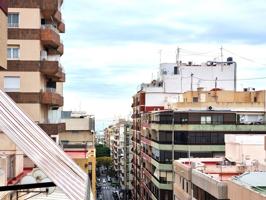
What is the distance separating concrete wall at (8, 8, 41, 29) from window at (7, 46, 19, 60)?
124cm

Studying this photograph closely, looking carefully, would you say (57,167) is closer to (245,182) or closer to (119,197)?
(245,182)

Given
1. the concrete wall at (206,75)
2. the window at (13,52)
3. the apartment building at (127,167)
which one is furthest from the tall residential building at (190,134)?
the apartment building at (127,167)

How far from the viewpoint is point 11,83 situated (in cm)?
3109

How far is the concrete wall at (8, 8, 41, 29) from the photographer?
31.2 meters

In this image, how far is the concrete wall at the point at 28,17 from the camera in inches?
1227

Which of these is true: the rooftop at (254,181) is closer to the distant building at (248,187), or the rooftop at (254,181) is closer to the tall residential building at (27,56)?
the distant building at (248,187)

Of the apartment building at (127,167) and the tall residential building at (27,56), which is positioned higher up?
the tall residential building at (27,56)

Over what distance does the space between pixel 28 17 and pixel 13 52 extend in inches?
79.7

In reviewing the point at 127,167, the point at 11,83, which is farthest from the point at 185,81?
the point at 11,83

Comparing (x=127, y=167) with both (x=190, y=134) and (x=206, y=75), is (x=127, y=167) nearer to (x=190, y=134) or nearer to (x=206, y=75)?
(x=206, y=75)

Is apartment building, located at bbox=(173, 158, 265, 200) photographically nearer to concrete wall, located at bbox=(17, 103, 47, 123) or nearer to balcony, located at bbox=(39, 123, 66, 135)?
balcony, located at bbox=(39, 123, 66, 135)

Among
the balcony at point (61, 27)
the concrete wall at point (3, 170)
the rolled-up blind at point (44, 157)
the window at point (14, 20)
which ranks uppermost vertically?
the balcony at point (61, 27)

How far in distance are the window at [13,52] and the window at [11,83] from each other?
106cm

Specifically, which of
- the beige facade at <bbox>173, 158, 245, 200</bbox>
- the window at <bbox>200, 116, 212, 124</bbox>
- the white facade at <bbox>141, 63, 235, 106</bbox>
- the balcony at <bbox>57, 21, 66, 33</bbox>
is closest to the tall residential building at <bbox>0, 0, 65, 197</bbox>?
the balcony at <bbox>57, 21, 66, 33</bbox>
